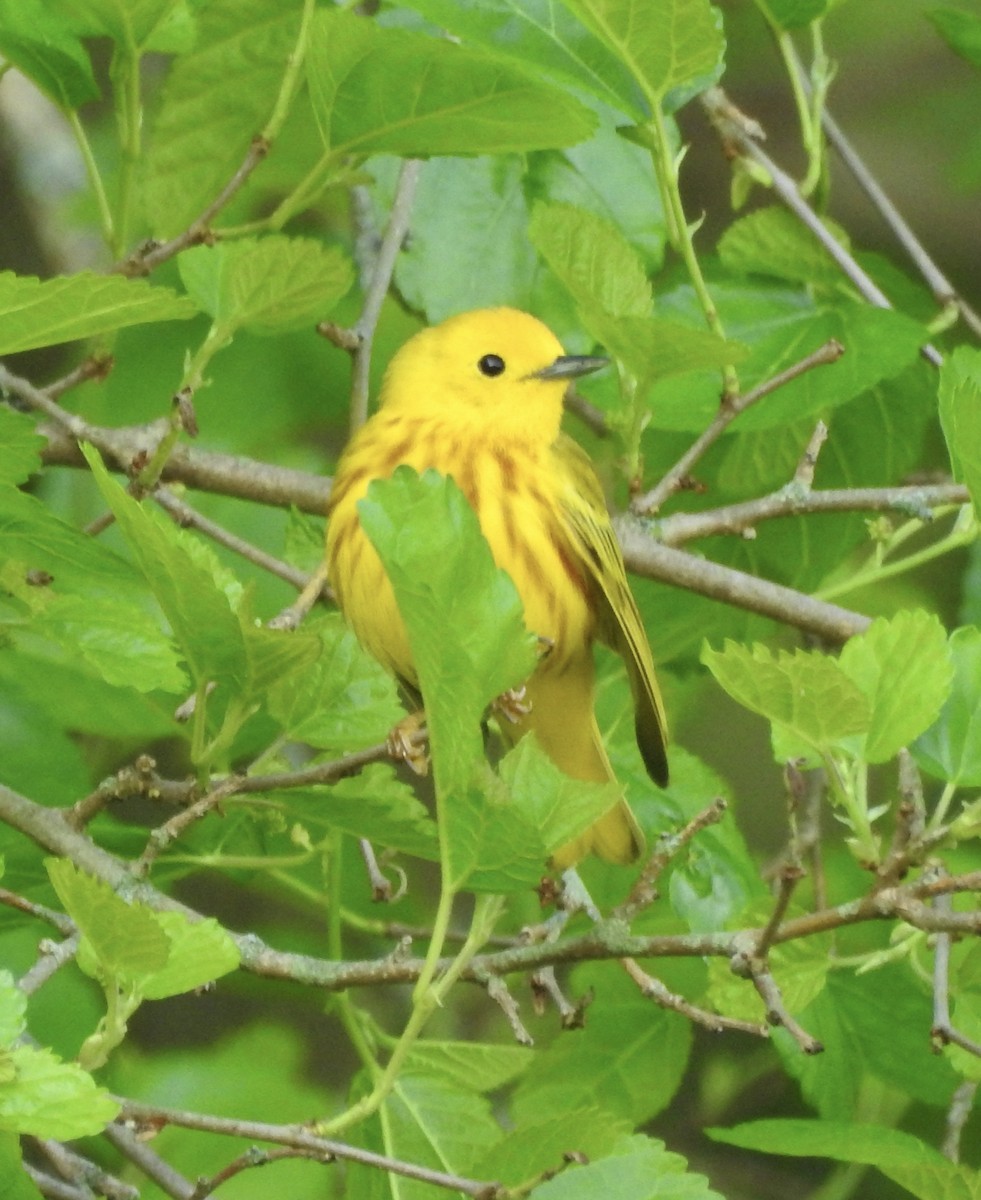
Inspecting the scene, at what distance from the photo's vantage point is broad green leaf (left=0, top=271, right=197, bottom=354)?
1.33 metres

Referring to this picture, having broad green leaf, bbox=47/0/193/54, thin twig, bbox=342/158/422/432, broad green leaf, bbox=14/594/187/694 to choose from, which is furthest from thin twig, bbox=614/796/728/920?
thin twig, bbox=342/158/422/432

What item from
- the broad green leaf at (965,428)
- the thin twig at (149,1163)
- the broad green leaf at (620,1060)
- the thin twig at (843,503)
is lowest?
the broad green leaf at (620,1060)

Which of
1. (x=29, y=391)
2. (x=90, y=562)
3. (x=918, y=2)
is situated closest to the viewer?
(x=90, y=562)

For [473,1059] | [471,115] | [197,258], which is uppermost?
[471,115]

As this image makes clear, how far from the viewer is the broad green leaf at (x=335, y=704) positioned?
1.54 metres

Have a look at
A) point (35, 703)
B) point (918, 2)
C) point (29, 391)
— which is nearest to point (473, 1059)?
point (35, 703)

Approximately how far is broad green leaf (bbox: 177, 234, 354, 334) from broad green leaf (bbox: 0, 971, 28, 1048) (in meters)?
0.85

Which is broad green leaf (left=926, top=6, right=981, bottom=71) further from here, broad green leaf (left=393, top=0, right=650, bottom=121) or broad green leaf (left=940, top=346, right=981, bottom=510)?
broad green leaf (left=940, top=346, right=981, bottom=510)

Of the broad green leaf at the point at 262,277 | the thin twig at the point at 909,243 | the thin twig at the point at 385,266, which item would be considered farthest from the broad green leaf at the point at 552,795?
the thin twig at the point at 909,243

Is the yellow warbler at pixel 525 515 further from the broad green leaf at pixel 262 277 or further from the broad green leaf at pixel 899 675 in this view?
the broad green leaf at pixel 899 675

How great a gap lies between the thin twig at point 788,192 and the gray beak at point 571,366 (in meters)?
0.31

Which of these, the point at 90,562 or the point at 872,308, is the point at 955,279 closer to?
the point at 872,308

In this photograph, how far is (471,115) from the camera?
1.71m

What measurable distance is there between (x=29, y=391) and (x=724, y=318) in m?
0.88
